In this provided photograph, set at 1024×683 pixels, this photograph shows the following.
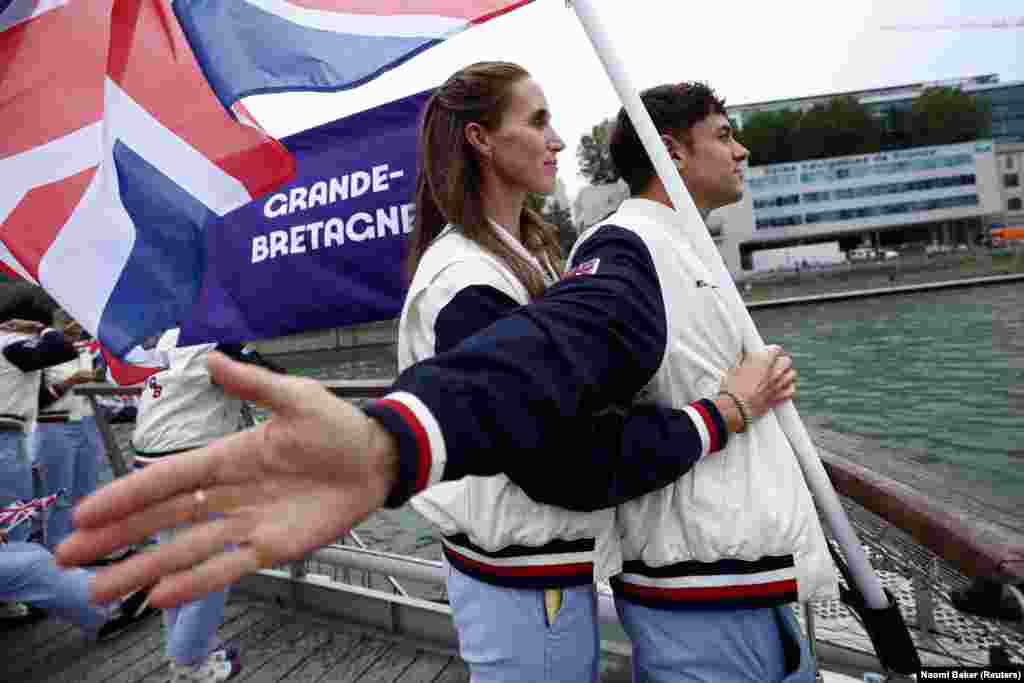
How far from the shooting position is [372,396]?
8.70ft

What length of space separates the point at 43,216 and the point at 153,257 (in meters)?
0.44

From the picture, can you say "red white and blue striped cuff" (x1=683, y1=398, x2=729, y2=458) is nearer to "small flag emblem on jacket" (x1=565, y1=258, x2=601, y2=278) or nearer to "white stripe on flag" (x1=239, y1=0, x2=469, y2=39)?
"small flag emblem on jacket" (x1=565, y1=258, x2=601, y2=278)

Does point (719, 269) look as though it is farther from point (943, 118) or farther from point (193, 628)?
point (943, 118)

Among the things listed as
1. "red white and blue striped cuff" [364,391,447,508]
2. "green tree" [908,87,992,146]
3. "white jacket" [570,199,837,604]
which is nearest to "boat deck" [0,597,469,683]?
"white jacket" [570,199,837,604]

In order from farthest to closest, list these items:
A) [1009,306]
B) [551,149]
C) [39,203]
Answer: [1009,306], [39,203], [551,149]

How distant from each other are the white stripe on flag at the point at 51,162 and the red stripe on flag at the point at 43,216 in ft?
0.07

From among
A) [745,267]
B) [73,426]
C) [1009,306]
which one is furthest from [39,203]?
[745,267]

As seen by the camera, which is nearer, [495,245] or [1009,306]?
[495,245]

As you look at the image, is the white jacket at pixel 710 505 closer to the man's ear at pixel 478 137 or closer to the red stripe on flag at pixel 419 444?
the man's ear at pixel 478 137

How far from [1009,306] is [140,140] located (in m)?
32.5

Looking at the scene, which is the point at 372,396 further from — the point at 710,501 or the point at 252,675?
the point at 710,501

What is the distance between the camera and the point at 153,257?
2.10m

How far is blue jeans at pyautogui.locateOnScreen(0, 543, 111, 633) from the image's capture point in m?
2.84

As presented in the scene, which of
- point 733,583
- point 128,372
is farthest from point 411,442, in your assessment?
point 128,372
